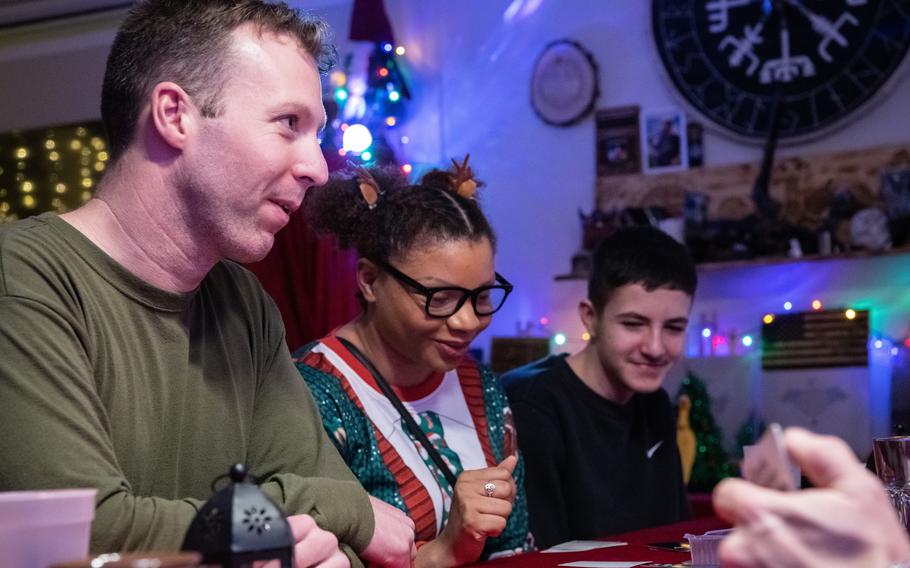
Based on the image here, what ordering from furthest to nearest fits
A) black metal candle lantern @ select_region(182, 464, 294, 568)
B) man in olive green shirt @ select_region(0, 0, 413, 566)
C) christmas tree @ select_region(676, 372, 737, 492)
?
christmas tree @ select_region(676, 372, 737, 492) → man in olive green shirt @ select_region(0, 0, 413, 566) → black metal candle lantern @ select_region(182, 464, 294, 568)

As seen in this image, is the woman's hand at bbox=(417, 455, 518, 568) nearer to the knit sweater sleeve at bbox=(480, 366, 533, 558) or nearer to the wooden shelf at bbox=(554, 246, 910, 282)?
the knit sweater sleeve at bbox=(480, 366, 533, 558)

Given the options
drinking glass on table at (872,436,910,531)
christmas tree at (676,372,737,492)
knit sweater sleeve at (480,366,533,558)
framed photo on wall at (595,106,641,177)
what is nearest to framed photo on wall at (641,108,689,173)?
framed photo on wall at (595,106,641,177)

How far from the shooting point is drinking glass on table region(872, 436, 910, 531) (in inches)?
64.7

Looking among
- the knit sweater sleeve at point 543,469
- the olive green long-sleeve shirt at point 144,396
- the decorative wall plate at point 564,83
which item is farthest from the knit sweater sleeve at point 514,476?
the decorative wall plate at point 564,83

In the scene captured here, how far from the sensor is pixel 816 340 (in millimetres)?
5191

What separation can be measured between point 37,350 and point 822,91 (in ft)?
15.5

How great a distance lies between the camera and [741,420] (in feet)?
17.3

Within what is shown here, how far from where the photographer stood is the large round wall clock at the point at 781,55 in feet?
16.9

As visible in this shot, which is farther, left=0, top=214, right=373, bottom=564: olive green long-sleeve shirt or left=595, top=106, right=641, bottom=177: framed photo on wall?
left=595, top=106, right=641, bottom=177: framed photo on wall

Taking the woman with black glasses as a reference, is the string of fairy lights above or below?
above

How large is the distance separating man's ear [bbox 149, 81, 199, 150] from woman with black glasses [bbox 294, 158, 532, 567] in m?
0.81

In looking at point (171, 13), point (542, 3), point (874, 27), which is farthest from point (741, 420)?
point (171, 13)

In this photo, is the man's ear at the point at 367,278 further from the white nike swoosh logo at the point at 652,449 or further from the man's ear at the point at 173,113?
the white nike swoosh logo at the point at 652,449

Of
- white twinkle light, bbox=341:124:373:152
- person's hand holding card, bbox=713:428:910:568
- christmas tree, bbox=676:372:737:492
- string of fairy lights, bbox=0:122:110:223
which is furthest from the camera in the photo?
string of fairy lights, bbox=0:122:110:223
